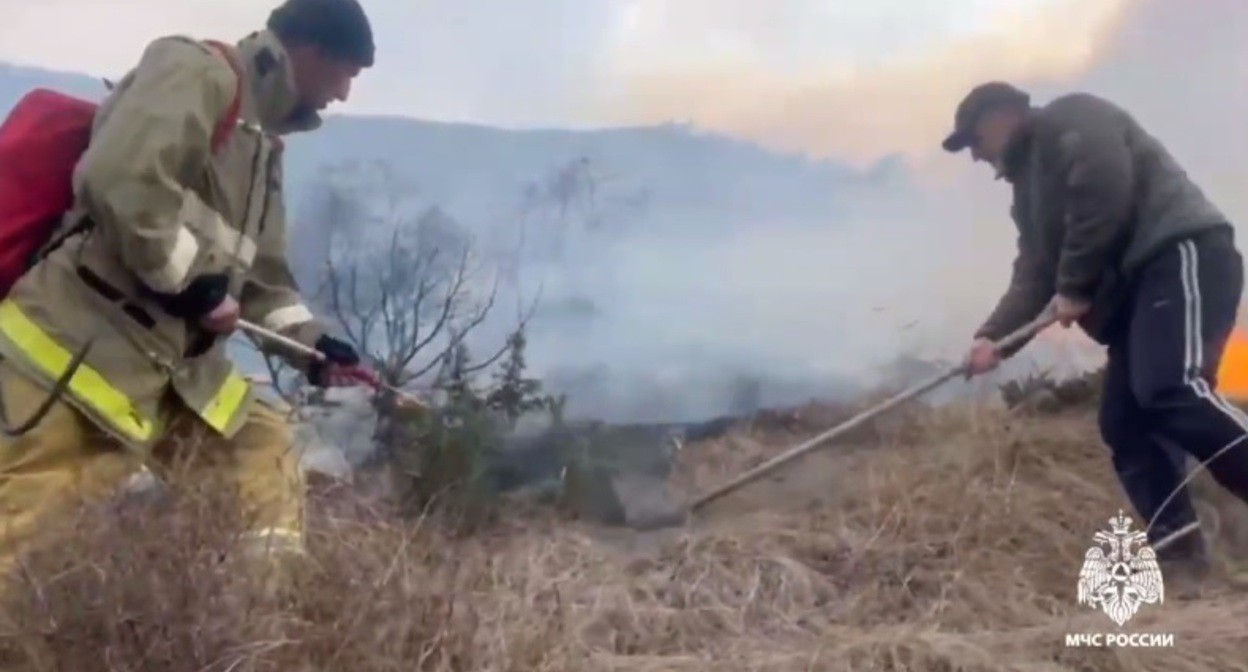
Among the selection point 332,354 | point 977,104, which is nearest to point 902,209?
point 977,104

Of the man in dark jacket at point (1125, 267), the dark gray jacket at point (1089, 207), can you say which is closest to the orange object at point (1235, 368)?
the man in dark jacket at point (1125, 267)

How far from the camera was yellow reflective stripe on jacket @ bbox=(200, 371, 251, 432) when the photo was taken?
308 cm

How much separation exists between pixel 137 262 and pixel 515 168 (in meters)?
1.17

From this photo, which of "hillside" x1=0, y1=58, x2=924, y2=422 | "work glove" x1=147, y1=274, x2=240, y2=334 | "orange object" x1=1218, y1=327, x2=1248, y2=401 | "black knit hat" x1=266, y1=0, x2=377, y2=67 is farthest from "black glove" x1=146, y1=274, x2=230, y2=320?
"orange object" x1=1218, y1=327, x2=1248, y2=401

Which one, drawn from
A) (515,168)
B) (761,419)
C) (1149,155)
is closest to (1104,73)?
(1149,155)

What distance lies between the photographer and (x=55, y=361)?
2885 mm

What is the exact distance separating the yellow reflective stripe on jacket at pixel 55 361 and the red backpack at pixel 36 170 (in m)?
0.06

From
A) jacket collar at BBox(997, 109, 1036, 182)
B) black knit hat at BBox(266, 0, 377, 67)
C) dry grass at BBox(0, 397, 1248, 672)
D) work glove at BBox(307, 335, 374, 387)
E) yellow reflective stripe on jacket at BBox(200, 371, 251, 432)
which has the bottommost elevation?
dry grass at BBox(0, 397, 1248, 672)

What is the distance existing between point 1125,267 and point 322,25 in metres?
1.98

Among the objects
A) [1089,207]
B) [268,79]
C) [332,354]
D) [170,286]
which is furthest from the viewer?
[1089,207]

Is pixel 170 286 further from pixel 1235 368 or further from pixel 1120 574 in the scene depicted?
pixel 1235 368

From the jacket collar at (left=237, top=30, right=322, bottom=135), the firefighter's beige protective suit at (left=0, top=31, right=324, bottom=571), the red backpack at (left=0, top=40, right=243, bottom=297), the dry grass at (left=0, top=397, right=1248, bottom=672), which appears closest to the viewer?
the dry grass at (left=0, top=397, right=1248, bottom=672)

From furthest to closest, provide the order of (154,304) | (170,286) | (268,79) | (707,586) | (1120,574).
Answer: (1120,574) → (707,586) → (268,79) → (154,304) → (170,286)

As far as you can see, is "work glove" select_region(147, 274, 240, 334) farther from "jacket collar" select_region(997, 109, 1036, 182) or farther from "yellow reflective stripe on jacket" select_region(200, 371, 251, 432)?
"jacket collar" select_region(997, 109, 1036, 182)
